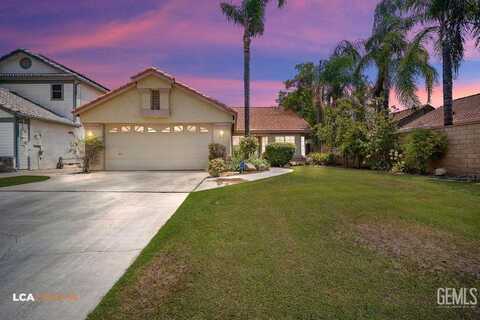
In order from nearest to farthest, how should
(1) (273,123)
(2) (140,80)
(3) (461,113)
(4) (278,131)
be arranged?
(2) (140,80) → (3) (461,113) → (4) (278,131) → (1) (273,123)

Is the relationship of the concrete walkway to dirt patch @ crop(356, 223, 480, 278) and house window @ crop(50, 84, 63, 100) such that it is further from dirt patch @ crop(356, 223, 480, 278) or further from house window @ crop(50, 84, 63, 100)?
house window @ crop(50, 84, 63, 100)

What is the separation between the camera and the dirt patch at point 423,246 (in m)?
3.11

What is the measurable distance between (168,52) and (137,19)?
4553mm

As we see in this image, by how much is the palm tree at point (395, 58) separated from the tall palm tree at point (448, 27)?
107 centimetres

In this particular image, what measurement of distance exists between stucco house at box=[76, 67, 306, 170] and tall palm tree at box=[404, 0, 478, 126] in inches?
418

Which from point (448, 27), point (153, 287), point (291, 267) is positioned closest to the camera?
point (153, 287)

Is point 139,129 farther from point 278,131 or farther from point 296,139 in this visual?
point 296,139

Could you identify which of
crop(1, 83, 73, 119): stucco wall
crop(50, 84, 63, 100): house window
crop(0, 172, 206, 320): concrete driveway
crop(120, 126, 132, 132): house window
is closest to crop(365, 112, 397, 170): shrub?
crop(0, 172, 206, 320): concrete driveway

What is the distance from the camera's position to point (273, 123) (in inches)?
899

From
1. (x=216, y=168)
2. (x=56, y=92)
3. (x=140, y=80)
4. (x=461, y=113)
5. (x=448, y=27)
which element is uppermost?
(x=448, y=27)

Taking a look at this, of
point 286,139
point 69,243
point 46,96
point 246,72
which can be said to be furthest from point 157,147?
point 46,96

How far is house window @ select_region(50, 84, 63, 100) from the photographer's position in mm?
21391

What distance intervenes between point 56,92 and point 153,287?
2466cm

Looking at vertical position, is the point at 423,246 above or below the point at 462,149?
below
